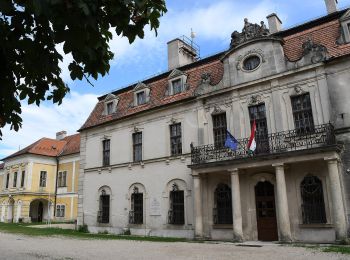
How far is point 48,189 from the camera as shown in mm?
41750

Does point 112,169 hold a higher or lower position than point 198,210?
higher

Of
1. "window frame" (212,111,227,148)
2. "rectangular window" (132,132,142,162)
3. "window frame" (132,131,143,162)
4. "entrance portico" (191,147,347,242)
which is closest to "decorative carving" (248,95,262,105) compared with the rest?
"window frame" (212,111,227,148)

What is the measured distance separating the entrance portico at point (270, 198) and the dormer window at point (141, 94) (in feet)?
24.3

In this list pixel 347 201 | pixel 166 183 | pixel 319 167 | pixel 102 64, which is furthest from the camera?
pixel 166 183

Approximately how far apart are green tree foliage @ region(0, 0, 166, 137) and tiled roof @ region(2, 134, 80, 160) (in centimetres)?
3634

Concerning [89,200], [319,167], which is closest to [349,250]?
[319,167]

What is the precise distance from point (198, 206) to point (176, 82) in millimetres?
8251

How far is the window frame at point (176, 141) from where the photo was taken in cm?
2069

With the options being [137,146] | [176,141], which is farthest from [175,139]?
[137,146]

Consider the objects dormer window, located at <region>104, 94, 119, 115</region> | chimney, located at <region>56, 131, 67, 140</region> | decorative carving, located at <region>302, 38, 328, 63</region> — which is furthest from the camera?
chimney, located at <region>56, 131, 67, 140</region>

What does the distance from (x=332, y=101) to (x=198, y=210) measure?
8385mm

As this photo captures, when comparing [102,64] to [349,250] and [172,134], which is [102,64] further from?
[172,134]

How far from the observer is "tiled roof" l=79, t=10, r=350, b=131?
54.7 ft

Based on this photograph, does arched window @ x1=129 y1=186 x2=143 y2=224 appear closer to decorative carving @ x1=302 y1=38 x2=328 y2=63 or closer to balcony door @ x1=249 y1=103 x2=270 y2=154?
balcony door @ x1=249 y1=103 x2=270 y2=154
